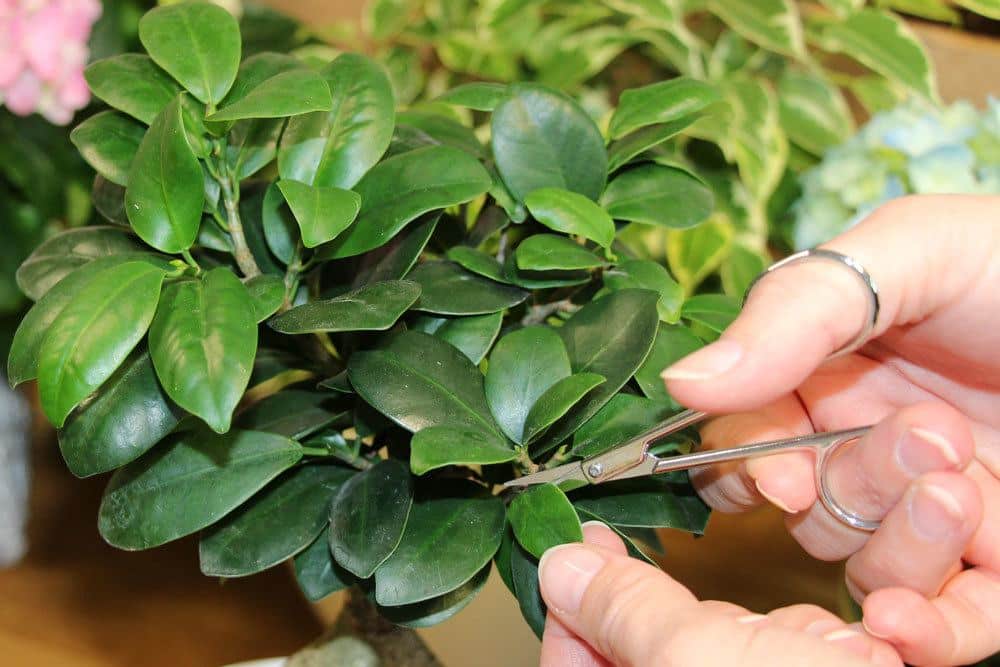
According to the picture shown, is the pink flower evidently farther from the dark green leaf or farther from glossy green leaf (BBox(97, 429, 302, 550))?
glossy green leaf (BBox(97, 429, 302, 550))

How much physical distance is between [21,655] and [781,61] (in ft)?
3.56

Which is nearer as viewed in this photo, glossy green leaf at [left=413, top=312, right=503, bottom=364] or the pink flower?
glossy green leaf at [left=413, top=312, right=503, bottom=364]

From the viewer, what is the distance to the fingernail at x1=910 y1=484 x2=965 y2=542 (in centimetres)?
46

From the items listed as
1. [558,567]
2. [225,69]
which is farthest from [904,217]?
[225,69]

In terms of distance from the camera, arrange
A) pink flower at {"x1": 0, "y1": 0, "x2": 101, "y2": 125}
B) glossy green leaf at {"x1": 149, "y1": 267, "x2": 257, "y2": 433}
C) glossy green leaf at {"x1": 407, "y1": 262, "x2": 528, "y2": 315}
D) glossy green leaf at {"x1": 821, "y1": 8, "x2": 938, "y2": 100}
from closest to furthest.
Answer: glossy green leaf at {"x1": 149, "y1": 267, "x2": 257, "y2": 433}
glossy green leaf at {"x1": 407, "y1": 262, "x2": 528, "y2": 315}
pink flower at {"x1": 0, "y1": 0, "x2": 101, "y2": 125}
glossy green leaf at {"x1": 821, "y1": 8, "x2": 938, "y2": 100}

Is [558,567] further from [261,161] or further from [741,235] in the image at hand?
[741,235]

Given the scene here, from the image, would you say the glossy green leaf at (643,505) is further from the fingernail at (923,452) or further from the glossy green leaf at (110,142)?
the glossy green leaf at (110,142)

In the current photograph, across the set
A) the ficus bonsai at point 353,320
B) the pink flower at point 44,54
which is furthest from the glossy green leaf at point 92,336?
the pink flower at point 44,54

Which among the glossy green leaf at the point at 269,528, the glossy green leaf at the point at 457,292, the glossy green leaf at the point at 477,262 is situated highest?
the glossy green leaf at the point at 477,262

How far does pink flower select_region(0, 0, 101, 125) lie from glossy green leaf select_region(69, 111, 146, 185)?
363mm

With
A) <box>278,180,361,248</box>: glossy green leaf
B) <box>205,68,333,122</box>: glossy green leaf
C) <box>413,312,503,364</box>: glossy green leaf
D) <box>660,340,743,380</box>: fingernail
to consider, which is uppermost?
<box>205,68,333,122</box>: glossy green leaf

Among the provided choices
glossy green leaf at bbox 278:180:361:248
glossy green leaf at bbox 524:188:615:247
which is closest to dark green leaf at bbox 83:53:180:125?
glossy green leaf at bbox 278:180:361:248

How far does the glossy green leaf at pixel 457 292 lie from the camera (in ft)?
1.63

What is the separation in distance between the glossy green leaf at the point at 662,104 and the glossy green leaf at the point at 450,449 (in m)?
0.22
